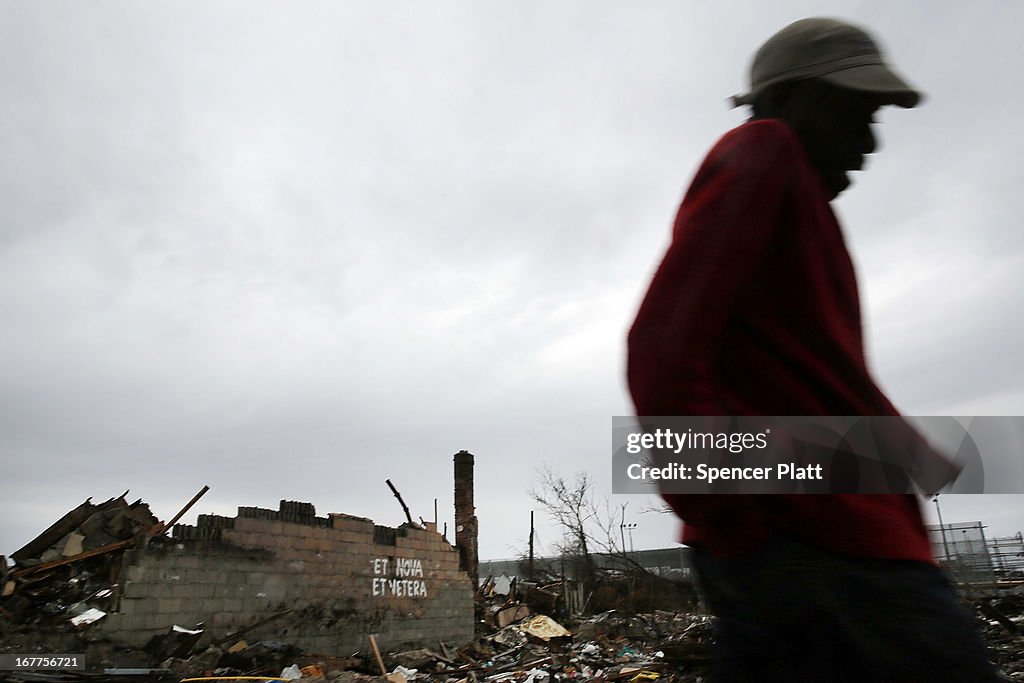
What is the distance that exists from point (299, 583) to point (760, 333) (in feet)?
34.7

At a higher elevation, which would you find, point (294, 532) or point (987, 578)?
point (294, 532)

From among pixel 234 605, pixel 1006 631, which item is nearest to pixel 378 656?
pixel 234 605

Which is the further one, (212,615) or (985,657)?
(212,615)

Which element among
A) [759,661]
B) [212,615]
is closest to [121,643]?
[212,615]

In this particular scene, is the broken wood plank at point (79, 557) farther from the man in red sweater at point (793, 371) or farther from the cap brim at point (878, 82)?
the cap brim at point (878, 82)

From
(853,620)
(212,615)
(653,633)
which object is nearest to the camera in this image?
(853,620)

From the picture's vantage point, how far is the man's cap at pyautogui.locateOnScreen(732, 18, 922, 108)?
35.0 inches

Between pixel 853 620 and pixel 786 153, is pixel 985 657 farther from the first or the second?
pixel 786 153

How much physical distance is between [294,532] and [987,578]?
1473 cm

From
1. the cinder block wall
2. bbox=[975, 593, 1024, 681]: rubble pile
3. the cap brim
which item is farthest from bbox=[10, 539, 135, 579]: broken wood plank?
the cap brim

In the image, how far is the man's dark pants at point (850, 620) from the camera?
0.69 meters

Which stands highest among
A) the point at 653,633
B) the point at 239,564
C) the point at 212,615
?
the point at 239,564

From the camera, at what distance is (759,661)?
2.51ft

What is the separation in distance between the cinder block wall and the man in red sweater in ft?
29.3
